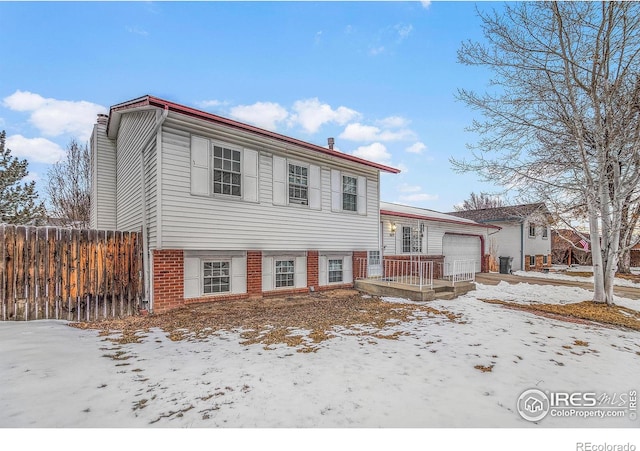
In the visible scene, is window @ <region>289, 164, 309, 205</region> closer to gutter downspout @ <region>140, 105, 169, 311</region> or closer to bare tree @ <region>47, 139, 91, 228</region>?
gutter downspout @ <region>140, 105, 169, 311</region>

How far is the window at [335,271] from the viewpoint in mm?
10961

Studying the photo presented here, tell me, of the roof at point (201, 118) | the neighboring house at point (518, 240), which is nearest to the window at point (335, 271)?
the roof at point (201, 118)

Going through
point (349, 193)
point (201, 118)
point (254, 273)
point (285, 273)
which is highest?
point (201, 118)

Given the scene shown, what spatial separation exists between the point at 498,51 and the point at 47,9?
12105 millimetres

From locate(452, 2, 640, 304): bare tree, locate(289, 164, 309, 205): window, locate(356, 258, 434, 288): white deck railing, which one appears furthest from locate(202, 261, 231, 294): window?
locate(452, 2, 640, 304): bare tree

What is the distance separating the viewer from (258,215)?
8695mm

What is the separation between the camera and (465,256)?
18.8 meters

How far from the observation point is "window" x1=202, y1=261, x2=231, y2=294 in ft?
26.3

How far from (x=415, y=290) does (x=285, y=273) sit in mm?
4140

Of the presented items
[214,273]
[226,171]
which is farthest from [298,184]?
[214,273]

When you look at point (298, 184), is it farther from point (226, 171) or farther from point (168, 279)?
point (168, 279)

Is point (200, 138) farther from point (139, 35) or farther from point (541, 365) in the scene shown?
point (541, 365)

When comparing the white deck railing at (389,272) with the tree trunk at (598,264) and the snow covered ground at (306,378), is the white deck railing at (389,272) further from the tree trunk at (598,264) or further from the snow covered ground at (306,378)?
the snow covered ground at (306,378)
